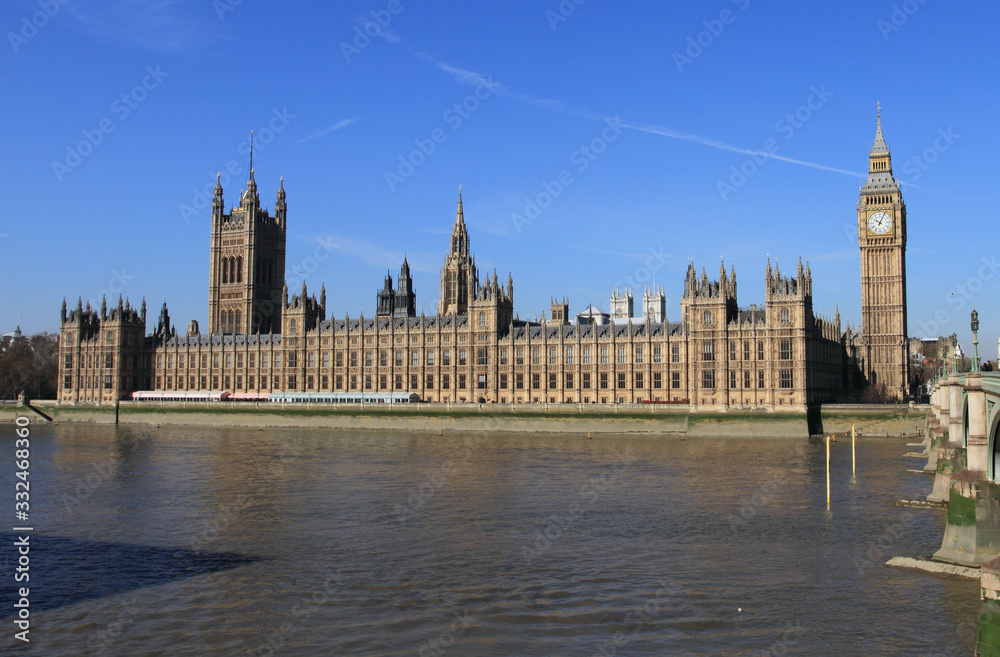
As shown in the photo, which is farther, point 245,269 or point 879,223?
point 245,269

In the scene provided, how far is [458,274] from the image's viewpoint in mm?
151750

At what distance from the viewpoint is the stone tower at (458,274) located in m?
150

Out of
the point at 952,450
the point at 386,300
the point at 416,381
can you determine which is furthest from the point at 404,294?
the point at 952,450

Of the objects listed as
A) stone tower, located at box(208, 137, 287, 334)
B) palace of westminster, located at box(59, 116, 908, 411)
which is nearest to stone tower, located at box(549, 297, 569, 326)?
palace of westminster, located at box(59, 116, 908, 411)

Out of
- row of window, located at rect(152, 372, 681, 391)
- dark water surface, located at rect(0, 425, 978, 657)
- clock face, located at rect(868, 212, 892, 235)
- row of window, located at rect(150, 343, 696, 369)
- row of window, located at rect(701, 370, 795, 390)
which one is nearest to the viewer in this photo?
dark water surface, located at rect(0, 425, 978, 657)

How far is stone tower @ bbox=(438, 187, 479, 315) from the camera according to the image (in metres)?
150

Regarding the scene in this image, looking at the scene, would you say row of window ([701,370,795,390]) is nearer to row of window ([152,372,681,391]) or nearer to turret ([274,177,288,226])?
row of window ([152,372,681,391])

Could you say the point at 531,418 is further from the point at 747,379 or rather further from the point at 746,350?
the point at 746,350

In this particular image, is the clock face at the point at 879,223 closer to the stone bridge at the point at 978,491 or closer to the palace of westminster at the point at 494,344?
the palace of westminster at the point at 494,344

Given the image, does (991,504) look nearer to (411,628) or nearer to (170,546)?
(411,628)

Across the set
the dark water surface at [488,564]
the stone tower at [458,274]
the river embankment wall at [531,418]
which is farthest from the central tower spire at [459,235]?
the dark water surface at [488,564]

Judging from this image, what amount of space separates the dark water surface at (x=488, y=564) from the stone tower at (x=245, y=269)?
103m

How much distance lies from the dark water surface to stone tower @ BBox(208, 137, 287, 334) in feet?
339

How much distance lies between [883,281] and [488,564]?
336 feet
